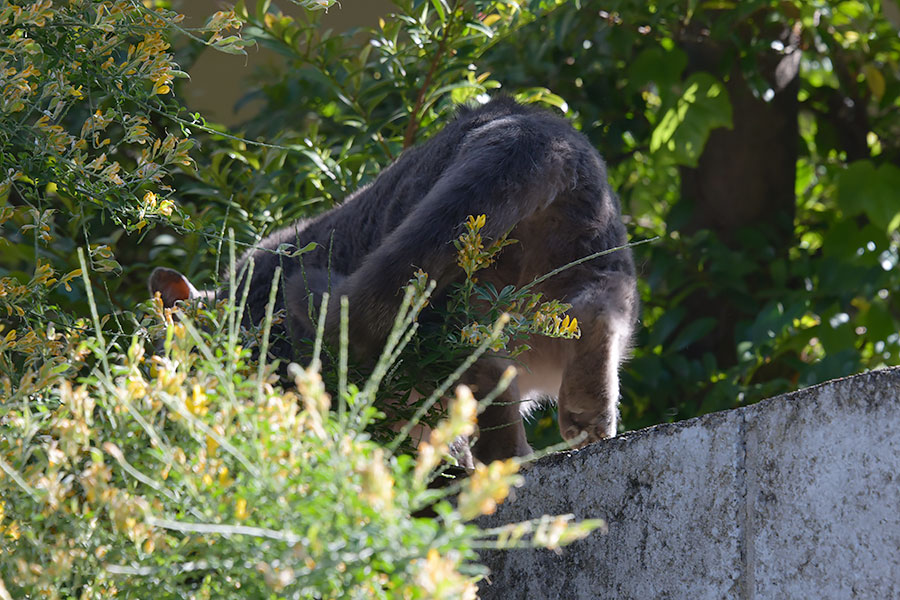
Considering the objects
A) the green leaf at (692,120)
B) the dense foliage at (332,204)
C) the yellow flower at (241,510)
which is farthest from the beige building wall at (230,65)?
the yellow flower at (241,510)

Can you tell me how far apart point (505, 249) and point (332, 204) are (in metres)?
1.08

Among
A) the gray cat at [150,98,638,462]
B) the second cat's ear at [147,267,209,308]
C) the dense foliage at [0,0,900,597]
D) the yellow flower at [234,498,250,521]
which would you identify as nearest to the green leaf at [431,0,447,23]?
the dense foliage at [0,0,900,597]

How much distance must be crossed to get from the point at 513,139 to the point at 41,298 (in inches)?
35.1

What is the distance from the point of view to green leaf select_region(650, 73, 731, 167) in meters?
3.37

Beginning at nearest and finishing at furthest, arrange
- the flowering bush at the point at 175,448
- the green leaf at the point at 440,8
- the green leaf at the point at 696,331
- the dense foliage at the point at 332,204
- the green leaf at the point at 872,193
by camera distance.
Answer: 1. the flowering bush at the point at 175,448
2. the dense foliage at the point at 332,204
3. the green leaf at the point at 440,8
4. the green leaf at the point at 696,331
5. the green leaf at the point at 872,193

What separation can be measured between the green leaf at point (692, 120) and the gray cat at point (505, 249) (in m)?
1.06

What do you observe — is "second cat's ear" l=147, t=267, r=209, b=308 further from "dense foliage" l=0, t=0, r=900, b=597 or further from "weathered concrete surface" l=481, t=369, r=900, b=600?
"weathered concrete surface" l=481, t=369, r=900, b=600

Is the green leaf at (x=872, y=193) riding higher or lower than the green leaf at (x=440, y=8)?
lower

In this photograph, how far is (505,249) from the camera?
216 centimetres

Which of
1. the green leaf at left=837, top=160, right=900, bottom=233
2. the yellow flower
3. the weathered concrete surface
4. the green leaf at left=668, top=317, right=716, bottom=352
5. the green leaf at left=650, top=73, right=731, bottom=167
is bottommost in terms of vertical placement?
the green leaf at left=668, top=317, right=716, bottom=352

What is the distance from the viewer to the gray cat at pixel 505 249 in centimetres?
190

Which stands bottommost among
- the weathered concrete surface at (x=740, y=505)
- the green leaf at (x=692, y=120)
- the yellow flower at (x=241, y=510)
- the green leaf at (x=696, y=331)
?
the green leaf at (x=696, y=331)

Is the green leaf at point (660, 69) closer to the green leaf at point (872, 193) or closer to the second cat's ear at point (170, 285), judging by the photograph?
the green leaf at point (872, 193)

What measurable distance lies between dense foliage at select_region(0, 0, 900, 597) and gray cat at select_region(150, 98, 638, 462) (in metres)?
0.17
